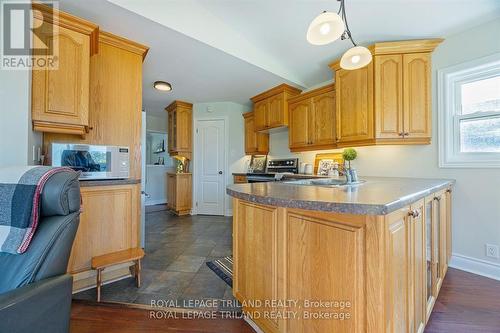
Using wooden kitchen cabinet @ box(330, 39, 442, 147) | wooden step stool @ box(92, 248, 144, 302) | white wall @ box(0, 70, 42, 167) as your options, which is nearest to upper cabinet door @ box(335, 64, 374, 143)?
wooden kitchen cabinet @ box(330, 39, 442, 147)

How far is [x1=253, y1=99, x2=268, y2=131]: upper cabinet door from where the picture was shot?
166 inches

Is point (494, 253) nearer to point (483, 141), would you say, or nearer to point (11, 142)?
point (483, 141)

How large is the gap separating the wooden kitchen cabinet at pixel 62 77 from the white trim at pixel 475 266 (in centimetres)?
387

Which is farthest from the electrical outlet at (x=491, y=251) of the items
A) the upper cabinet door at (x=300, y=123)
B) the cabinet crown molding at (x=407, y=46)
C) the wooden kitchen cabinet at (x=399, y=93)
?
the upper cabinet door at (x=300, y=123)

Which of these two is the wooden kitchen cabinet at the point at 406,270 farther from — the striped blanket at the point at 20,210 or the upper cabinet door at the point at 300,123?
the upper cabinet door at the point at 300,123

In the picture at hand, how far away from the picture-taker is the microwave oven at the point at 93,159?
73.0 inches

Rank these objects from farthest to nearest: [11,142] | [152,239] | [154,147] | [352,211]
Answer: [154,147]
[152,239]
[11,142]
[352,211]

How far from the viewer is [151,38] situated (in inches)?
93.9

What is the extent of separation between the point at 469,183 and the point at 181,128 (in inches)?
185

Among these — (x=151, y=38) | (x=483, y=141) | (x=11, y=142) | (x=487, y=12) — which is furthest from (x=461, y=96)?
(x=11, y=142)

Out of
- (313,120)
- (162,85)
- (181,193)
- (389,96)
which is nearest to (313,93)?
(313,120)

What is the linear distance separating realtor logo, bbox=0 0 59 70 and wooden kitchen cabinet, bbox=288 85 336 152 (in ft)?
9.81

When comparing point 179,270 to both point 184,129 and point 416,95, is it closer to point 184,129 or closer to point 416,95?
point 416,95

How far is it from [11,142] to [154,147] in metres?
5.43
